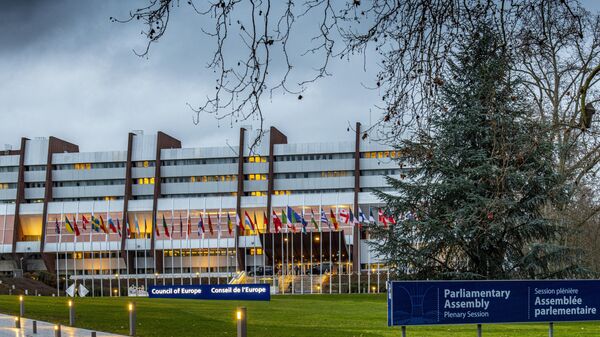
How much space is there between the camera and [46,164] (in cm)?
9525

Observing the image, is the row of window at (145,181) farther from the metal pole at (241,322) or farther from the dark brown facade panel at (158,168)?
the metal pole at (241,322)

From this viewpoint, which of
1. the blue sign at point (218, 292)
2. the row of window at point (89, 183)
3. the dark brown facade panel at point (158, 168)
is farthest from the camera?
the row of window at point (89, 183)

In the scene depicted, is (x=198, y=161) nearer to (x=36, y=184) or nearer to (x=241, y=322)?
(x=36, y=184)

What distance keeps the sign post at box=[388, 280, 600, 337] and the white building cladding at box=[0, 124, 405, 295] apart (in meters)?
66.1

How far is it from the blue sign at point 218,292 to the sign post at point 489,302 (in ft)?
119

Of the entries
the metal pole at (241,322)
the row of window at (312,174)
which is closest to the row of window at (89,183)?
the row of window at (312,174)

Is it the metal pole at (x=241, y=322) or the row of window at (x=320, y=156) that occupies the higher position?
the row of window at (x=320, y=156)

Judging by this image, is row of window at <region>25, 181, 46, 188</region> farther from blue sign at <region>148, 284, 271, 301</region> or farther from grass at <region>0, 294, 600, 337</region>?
grass at <region>0, 294, 600, 337</region>

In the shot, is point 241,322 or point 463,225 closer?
point 241,322

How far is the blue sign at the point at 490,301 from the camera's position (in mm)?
13453

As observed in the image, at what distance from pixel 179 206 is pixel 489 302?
252 feet

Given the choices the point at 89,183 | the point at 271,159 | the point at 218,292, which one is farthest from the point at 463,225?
the point at 89,183

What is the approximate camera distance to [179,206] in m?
88.8

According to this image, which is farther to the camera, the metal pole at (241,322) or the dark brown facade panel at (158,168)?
the dark brown facade panel at (158,168)
